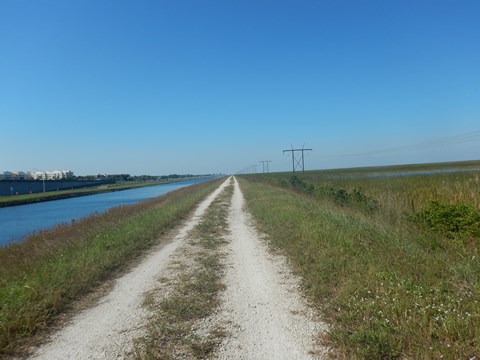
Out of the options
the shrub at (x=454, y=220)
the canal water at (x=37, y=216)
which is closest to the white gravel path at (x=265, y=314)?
the shrub at (x=454, y=220)

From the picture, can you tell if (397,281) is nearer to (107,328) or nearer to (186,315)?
(186,315)

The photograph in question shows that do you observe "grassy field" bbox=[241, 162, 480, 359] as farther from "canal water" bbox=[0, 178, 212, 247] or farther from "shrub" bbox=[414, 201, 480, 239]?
"canal water" bbox=[0, 178, 212, 247]

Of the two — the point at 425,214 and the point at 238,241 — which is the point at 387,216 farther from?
the point at 238,241

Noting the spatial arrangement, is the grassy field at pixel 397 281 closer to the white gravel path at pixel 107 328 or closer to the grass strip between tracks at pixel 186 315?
the grass strip between tracks at pixel 186 315

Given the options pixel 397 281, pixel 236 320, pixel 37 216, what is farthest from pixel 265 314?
pixel 37 216

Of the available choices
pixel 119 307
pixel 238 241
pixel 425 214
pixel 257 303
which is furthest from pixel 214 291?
pixel 425 214

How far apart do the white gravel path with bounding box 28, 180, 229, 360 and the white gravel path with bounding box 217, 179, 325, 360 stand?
4.77 feet

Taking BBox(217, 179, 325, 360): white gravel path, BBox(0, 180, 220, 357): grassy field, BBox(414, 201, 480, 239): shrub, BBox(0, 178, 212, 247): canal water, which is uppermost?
BBox(414, 201, 480, 239): shrub

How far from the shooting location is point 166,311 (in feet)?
18.6

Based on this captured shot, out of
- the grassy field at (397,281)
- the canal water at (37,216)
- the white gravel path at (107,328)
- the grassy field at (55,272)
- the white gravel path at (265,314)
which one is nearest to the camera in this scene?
the grassy field at (397,281)

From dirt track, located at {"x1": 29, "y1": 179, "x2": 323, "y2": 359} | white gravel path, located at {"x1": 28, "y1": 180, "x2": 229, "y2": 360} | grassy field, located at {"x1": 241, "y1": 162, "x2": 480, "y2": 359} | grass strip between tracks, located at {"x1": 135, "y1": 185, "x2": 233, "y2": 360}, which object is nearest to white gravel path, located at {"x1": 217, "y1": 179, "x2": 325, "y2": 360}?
dirt track, located at {"x1": 29, "y1": 179, "x2": 323, "y2": 359}

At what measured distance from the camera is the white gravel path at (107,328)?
4.52 metres

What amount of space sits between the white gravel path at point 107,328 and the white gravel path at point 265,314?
145 cm

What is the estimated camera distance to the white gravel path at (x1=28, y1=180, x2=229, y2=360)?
4520 millimetres
